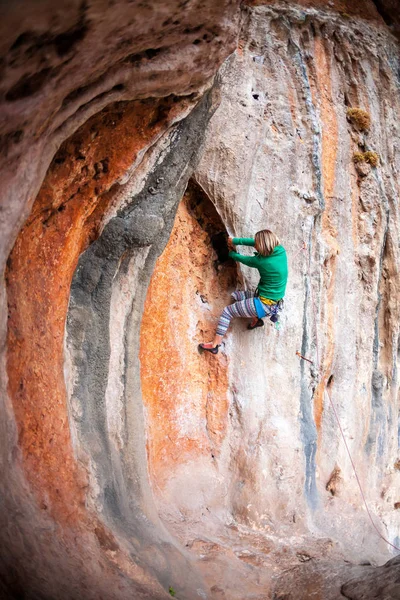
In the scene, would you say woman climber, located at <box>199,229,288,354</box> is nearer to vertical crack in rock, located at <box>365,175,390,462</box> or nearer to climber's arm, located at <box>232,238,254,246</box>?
climber's arm, located at <box>232,238,254,246</box>

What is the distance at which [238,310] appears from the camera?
21.5 ft

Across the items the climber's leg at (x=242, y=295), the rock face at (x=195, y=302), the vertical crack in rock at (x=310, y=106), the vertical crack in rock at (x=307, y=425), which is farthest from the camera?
the vertical crack in rock at (x=307, y=425)

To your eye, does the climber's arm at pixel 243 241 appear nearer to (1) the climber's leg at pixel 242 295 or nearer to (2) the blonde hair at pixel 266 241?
(2) the blonde hair at pixel 266 241

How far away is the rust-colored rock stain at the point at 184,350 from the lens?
6262 mm

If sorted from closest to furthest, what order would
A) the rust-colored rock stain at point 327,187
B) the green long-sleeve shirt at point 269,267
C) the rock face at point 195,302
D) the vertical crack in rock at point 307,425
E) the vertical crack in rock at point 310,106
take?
1. the rock face at point 195,302
2. the green long-sleeve shirt at point 269,267
3. the vertical crack in rock at point 310,106
4. the vertical crack in rock at point 307,425
5. the rust-colored rock stain at point 327,187

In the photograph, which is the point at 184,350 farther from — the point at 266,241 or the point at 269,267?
the point at 266,241

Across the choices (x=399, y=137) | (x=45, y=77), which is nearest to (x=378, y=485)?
(x=399, y=137)

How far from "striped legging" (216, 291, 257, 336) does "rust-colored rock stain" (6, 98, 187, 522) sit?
91.0 inches

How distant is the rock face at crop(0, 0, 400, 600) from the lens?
371 centimetres

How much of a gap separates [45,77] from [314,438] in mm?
6113

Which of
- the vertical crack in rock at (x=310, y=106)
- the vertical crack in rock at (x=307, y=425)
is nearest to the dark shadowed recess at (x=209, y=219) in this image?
the vertical crack in rock at (x=307, y=425)

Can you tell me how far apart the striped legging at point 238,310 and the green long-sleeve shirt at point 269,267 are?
21 centimetres

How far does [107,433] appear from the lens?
511 cm

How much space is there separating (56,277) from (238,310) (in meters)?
2.64
